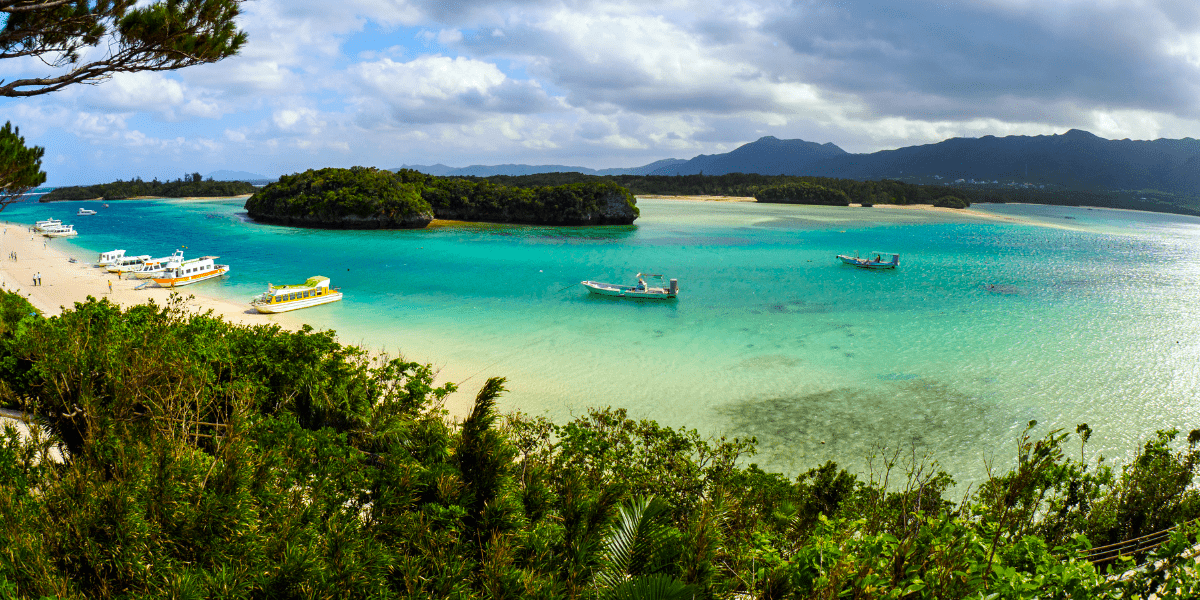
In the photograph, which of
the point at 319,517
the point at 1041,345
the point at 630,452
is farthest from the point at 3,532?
the point at 1041,345

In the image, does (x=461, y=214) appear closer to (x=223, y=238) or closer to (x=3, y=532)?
(x=223, y=238)

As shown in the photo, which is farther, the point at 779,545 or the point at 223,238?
the point at 223,238

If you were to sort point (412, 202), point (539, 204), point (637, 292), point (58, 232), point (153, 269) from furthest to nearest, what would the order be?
point (539, 204) → point (412, 202) → point (58, 232) → point (153, 269) → point (637, 292)

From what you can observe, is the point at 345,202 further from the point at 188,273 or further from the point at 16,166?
the point at 16,166

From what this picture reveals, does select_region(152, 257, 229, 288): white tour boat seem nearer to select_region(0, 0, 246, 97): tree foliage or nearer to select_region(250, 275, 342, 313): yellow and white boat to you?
select_region(250, 275, 342, 313): yellow and white boat

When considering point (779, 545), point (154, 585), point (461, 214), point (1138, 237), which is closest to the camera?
point (154, 585)

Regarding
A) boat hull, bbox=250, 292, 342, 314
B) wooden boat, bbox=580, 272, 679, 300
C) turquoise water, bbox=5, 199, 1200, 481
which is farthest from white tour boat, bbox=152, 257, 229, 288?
wooden boat, bbox=580, 272, 679, 300

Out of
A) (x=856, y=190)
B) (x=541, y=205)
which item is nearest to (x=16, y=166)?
(x=541, y=205)
